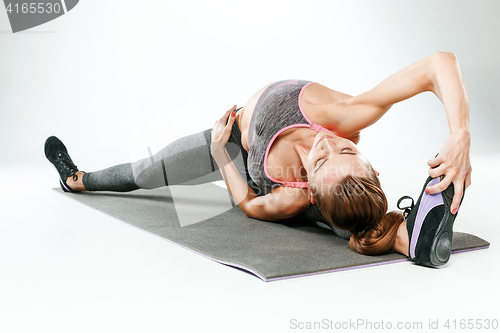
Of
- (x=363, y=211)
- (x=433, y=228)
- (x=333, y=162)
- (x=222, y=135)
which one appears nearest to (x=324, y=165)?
(x=333, y=162)

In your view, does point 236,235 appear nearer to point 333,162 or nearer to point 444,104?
point 333,162

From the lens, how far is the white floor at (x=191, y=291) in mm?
1574

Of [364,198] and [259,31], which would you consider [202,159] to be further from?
[259,31]

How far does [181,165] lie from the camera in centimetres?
314

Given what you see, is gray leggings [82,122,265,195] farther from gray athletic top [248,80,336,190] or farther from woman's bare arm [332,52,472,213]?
woman's bare arm [332,52,472,213]

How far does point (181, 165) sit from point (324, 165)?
1282 mm

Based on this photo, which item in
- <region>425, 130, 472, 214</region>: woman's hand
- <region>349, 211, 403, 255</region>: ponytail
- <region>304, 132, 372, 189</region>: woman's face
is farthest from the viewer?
<region>349, 211, 403, 255</region>: ponytail

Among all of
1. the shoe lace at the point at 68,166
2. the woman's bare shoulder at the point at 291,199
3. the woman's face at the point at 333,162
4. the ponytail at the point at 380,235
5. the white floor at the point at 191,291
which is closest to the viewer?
the white floor at the point at 191,291

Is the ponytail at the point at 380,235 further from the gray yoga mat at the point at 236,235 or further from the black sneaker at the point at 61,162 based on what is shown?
the black sneaker at the point at 61,162

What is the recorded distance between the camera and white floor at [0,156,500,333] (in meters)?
1.57

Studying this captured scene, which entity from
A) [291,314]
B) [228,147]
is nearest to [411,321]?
[291,314]

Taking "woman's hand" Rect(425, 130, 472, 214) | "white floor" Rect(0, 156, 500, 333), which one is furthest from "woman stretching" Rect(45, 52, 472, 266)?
"white floor" Rect(0, 156, 500, 333)

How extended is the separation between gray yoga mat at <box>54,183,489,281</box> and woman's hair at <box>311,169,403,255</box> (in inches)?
2.8

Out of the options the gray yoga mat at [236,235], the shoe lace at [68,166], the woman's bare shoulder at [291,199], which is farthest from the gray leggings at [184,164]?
the shoe lace at [68,166]
